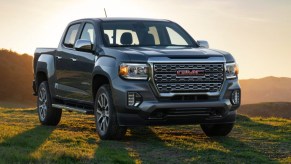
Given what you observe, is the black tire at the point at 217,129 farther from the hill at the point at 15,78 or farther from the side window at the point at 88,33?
the hill at the point at 15,78

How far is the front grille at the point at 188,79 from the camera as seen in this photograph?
9.65 meters

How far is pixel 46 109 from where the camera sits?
13.4 m

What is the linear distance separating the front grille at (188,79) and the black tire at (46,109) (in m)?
4.28

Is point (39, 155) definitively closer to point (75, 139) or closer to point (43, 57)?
point (75, 139)

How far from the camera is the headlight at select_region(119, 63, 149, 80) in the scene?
31.7 feet

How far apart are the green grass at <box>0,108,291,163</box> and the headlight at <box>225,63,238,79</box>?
108 cm

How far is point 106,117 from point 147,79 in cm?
116

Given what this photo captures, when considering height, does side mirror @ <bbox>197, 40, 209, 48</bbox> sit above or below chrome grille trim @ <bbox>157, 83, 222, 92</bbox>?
above

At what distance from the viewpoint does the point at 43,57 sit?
13586 millimetres

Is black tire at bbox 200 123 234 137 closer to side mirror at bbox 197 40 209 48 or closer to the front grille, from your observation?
the front grille

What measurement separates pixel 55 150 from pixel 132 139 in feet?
7.60

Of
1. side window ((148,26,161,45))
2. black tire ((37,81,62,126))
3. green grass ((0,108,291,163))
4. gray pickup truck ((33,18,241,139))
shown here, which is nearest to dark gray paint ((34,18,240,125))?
gray pickup truck ((33,18,241,139))

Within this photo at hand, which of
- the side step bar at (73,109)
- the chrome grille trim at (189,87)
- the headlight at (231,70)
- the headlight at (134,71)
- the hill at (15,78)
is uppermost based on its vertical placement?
the headlight at (134,71)

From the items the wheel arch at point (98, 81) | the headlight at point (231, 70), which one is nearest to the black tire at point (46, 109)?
the wheel arch at point (98, 81)
